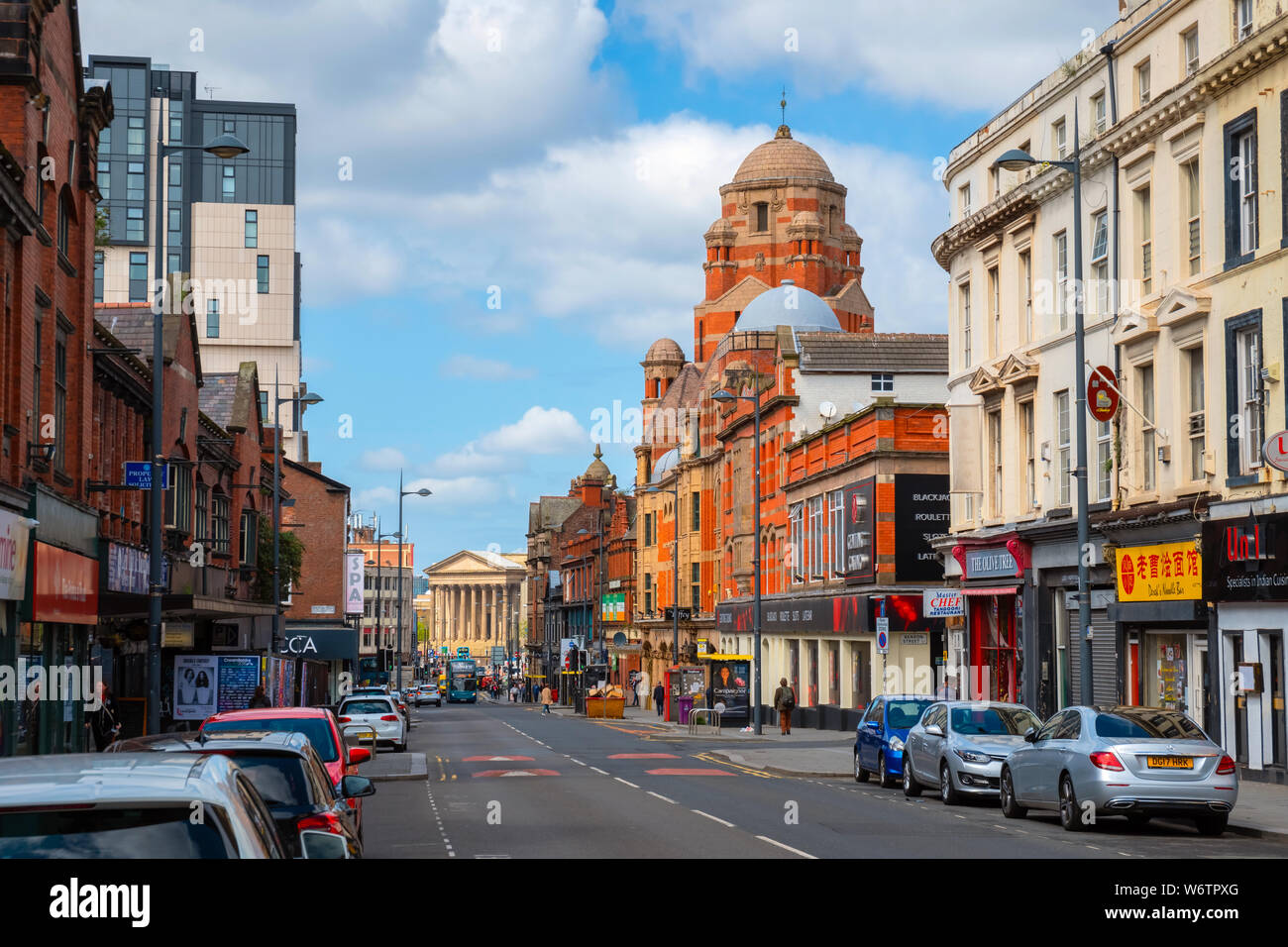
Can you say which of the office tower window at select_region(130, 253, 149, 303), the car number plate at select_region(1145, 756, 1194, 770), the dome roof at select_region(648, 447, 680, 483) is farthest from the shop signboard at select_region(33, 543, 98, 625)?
the office tower window at select_region(130, 253, 149, 303)

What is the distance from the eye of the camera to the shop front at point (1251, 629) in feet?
85.6

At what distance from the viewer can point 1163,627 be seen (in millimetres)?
30719

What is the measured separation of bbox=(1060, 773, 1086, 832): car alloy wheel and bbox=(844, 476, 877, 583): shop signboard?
2864 centimetres

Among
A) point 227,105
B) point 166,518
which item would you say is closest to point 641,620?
point 227,105

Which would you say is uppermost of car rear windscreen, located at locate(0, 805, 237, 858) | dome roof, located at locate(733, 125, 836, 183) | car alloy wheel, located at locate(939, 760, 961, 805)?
dome roof, located at locate(733, 125, 836, 183)

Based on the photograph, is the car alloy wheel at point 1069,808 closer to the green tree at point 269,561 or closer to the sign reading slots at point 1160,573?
the sign reading slots at point 1160,573

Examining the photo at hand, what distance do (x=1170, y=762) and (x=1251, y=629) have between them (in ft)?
28.4

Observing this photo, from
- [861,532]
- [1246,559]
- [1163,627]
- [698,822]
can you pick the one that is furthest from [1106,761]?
[861,532]

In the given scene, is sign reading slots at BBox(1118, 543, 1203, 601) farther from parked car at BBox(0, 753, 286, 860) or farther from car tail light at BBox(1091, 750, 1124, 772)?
parked car at BBox(0, 753, 286, 860)

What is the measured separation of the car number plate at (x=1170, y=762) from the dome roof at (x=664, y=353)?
306 ft

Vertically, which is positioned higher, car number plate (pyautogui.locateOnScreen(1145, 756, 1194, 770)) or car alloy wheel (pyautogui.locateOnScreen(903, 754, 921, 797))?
car number plate (pyautogui.locateOnScreen(1145, 756, 1194, 770))

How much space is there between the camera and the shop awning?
3772 cm
